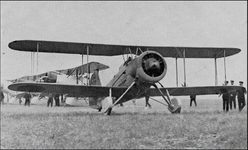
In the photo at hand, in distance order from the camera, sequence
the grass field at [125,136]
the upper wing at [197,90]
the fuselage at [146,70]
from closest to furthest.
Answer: the grass field at [125,136]
the fuselage at [146,70]
the upper wing at [197,90]

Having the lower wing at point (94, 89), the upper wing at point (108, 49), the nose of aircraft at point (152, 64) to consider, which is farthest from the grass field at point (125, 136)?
the upper wing at point (108, 49)

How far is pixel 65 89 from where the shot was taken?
395 inches

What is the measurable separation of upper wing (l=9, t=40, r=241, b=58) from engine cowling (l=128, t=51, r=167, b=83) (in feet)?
4.21

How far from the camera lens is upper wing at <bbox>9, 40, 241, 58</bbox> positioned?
32.3 ft

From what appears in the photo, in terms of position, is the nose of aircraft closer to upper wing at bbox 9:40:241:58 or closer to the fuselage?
the fuselage

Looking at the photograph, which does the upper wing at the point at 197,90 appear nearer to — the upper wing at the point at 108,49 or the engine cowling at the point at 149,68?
the upper wing at the point at 108,49

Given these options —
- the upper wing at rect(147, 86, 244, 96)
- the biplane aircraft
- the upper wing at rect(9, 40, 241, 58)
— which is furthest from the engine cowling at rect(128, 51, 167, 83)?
the upper wing at rect(147, 86, 244, 96)

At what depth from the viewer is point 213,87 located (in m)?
10.8

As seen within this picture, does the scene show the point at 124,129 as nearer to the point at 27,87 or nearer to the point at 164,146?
the point at 164,146

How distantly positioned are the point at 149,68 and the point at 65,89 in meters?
3.39

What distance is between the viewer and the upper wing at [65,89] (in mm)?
9359

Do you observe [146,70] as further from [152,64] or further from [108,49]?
[108,49]

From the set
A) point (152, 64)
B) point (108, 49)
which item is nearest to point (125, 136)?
point (152, 64)

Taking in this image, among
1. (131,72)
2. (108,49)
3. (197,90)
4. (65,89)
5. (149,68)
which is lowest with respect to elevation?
(197,90)
